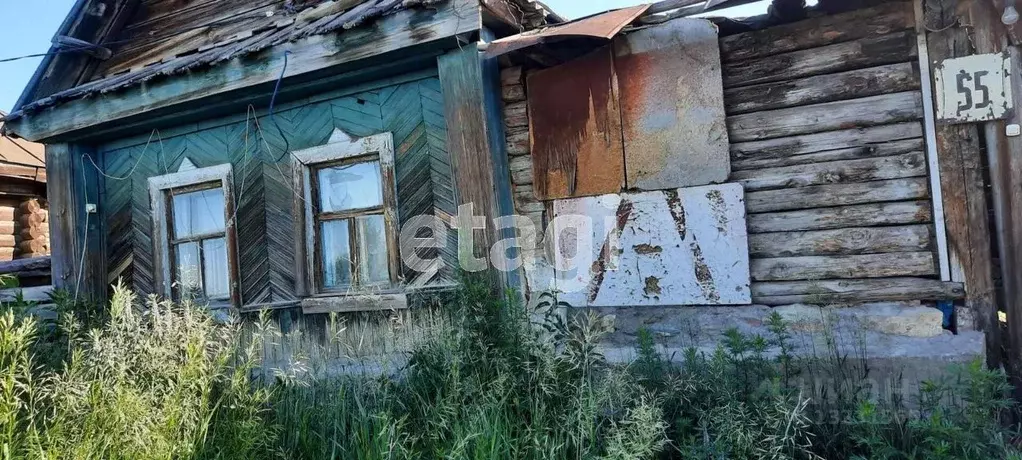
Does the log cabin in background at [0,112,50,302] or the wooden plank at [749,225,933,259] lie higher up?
the log cabin in background at [0,112,50,302]

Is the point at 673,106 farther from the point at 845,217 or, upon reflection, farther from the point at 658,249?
the point at 845,217

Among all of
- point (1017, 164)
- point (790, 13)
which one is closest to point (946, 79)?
point (1017, 164)

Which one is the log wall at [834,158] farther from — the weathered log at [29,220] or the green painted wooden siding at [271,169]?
the weathered log at [29,220]

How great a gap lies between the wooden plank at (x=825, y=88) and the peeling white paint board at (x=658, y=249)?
56 centimetres

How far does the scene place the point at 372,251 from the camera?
482 cm

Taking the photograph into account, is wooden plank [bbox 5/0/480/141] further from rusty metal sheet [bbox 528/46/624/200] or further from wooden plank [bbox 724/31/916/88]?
wooden plank [bbox 724/31/916/88]

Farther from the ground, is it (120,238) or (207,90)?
(207,90)

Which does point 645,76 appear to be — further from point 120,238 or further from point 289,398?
point 120,238

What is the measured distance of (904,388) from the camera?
128 inches

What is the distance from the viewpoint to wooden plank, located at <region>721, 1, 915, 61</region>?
3.51m

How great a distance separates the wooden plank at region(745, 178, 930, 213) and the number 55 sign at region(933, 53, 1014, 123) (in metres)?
0.41

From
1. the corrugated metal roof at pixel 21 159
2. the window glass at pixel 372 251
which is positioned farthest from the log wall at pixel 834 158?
the corrugated metal roof at pixel 21 159

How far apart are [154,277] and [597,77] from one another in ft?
14.8

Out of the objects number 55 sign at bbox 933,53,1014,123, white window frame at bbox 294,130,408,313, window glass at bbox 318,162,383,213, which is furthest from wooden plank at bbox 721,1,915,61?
window glass at bbox 318,162,383,213
